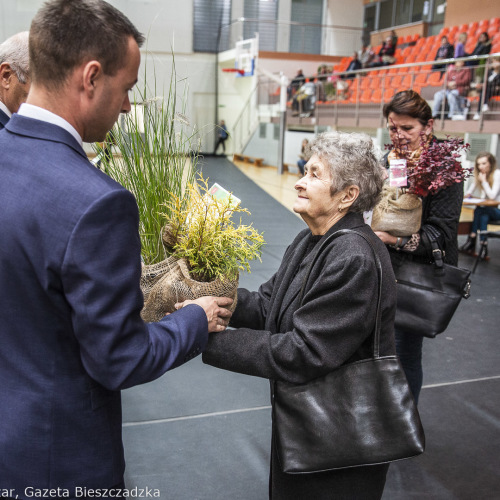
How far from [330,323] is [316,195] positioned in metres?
0.35

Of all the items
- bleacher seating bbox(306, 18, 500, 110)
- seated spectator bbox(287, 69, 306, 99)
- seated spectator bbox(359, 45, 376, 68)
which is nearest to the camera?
bleacher seating bbox(306, 18, 500, 110)

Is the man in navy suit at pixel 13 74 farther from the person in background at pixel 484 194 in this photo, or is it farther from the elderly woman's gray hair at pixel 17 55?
the person in background at pixel 484 194

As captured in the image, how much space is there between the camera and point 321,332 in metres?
1.23

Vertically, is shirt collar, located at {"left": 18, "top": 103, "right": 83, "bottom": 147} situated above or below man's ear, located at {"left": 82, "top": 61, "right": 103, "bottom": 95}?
below

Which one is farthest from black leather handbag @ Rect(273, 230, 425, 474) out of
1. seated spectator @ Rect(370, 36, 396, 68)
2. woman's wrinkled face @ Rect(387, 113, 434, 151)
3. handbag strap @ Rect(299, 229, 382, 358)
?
seated spectator @ Rect(370, 36, 396, 68)

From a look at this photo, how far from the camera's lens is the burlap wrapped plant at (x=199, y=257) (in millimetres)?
1220

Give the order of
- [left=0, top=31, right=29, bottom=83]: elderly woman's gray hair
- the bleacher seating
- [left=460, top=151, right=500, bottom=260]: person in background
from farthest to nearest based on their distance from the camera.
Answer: the bleacher seating < [left=460, top=151, right=500, bottom=260]: person in background < [left=0, top=31, right=29, bottom=83]: elderly woman's gray hair

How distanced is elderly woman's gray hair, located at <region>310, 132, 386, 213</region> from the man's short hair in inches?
26.7

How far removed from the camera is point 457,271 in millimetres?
2096

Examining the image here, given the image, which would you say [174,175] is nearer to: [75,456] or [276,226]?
[75,456]

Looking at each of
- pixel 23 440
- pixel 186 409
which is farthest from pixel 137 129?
pixel 186 409

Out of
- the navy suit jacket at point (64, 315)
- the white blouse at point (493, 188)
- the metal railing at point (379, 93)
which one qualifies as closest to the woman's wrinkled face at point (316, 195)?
the navy suit jacket at point (64, 315)

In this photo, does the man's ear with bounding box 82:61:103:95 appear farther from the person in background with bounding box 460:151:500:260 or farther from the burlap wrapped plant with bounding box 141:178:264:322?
the person in background with bounding box 460:151:500:260

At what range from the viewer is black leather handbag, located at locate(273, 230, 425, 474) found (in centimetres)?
123
